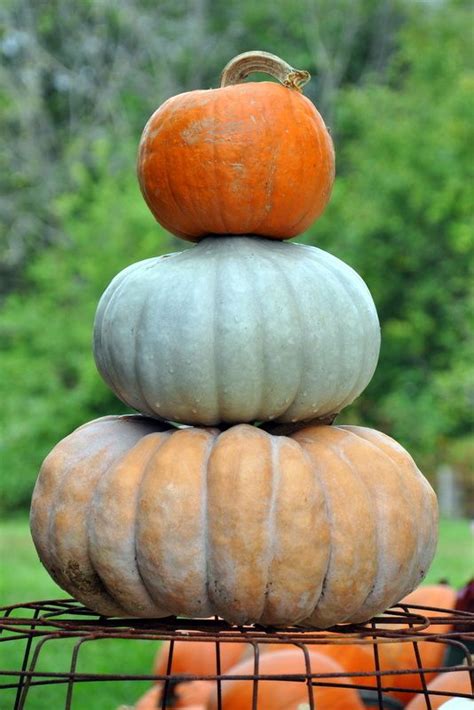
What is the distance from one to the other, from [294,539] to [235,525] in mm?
87

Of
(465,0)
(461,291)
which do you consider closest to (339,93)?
(465,0)

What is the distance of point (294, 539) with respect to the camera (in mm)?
1534

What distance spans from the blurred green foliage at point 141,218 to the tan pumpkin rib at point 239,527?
608 cm

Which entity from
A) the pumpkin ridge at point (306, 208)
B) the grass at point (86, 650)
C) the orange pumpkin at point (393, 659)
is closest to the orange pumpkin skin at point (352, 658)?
the orange pumpkin at point (393, 659)

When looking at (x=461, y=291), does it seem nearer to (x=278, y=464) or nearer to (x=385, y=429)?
(x=385, y=429)

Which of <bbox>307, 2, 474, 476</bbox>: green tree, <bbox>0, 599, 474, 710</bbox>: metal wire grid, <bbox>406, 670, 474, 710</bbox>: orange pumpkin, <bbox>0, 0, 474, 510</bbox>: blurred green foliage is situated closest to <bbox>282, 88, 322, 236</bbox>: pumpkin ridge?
<bbox>0, 599, 474, 710</bbox>: metal wire grid

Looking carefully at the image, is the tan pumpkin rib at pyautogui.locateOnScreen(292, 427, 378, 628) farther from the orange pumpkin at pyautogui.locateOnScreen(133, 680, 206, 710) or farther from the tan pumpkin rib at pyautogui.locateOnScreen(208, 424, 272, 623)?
the orange pumpkin at pyautogui.locateOnScreen(133, 680, 206, 710)

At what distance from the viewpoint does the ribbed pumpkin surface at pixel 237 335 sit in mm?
1629

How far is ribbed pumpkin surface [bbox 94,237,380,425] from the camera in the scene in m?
1.63

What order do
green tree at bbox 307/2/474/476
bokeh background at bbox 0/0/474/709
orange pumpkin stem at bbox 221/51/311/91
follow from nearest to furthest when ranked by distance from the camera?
orange pumpkin stem at bbox 221/51/311/91
bokeh background at bbox 0/0/474/709
green tree at bbox 307/2/474/476

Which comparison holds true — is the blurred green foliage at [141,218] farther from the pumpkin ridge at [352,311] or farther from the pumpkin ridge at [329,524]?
the pumpkin ridge at [329,524]

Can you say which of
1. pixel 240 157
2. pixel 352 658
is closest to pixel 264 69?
pixel 240 157

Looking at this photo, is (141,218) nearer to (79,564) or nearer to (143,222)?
(143,222)

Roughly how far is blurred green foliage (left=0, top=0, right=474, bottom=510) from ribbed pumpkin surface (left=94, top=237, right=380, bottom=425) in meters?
5.91
